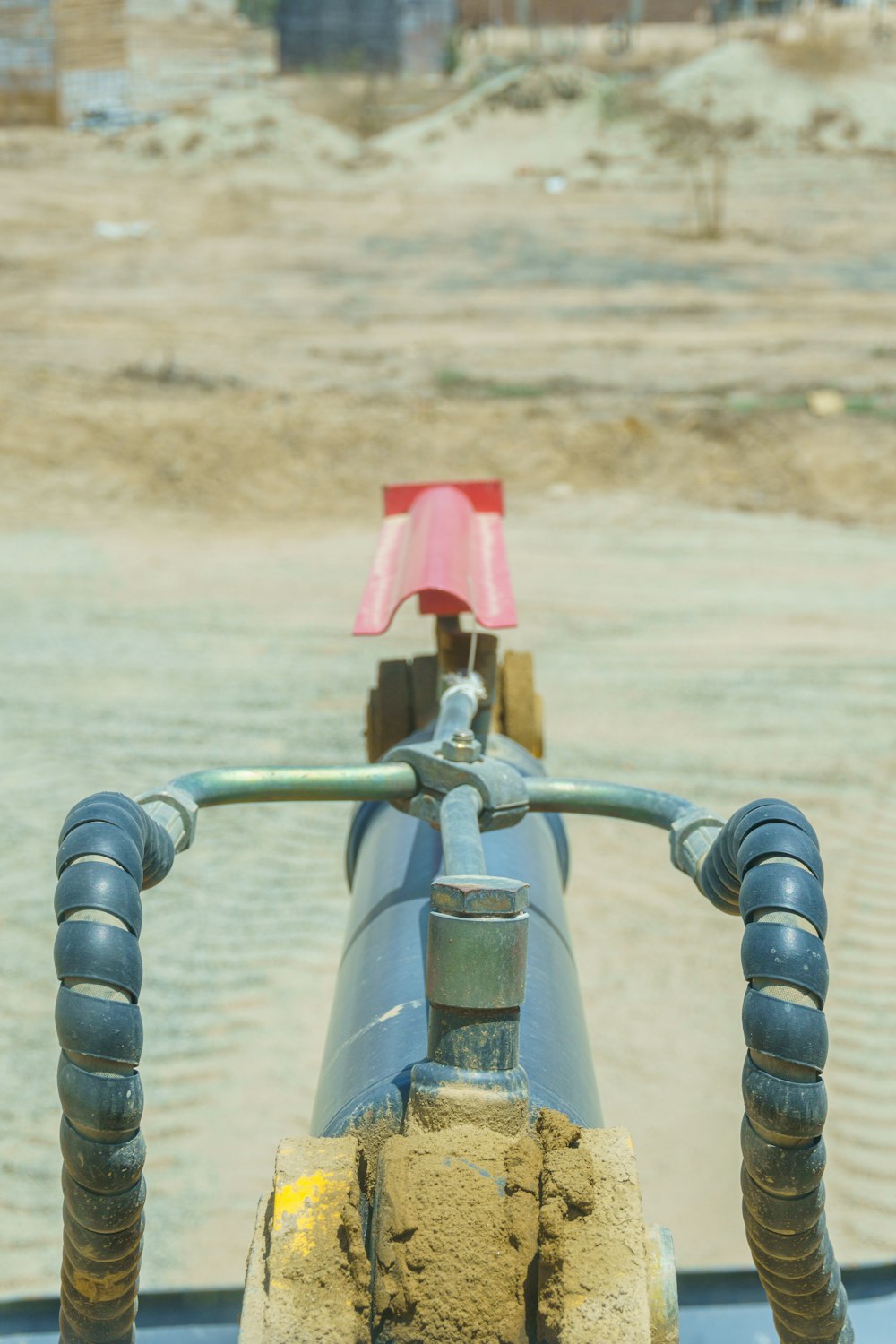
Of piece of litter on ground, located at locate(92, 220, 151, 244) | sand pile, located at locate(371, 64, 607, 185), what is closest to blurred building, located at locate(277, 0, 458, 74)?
sand pile, located at locate(371, 64, 607, 185)

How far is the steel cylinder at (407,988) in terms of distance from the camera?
1664mm

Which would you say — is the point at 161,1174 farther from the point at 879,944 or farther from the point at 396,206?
the point at 396,206

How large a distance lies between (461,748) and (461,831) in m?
0.23

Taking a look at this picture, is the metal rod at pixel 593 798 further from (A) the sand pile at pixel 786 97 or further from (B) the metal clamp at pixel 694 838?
(A) the sand pile at pixel 786 97

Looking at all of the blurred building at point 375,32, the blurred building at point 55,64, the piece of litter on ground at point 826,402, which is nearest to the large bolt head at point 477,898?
the piece of litter on ground at point 826,402

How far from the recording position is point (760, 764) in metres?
6.27

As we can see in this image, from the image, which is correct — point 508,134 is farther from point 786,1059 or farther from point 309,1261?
point 309,1261

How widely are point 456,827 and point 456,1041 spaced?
40cm

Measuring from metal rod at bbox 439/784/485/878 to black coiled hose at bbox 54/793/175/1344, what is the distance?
373 mm

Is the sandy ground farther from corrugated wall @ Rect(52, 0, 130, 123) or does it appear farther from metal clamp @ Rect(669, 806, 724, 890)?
metal clamp @ Rect(669, 806, 724, 890)

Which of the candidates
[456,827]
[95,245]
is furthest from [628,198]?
[456,827]

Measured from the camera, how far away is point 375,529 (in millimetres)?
9922

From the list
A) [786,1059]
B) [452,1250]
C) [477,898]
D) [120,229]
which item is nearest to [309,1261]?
[452,1250]

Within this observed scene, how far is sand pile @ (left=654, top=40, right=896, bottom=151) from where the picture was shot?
20.1 meters
